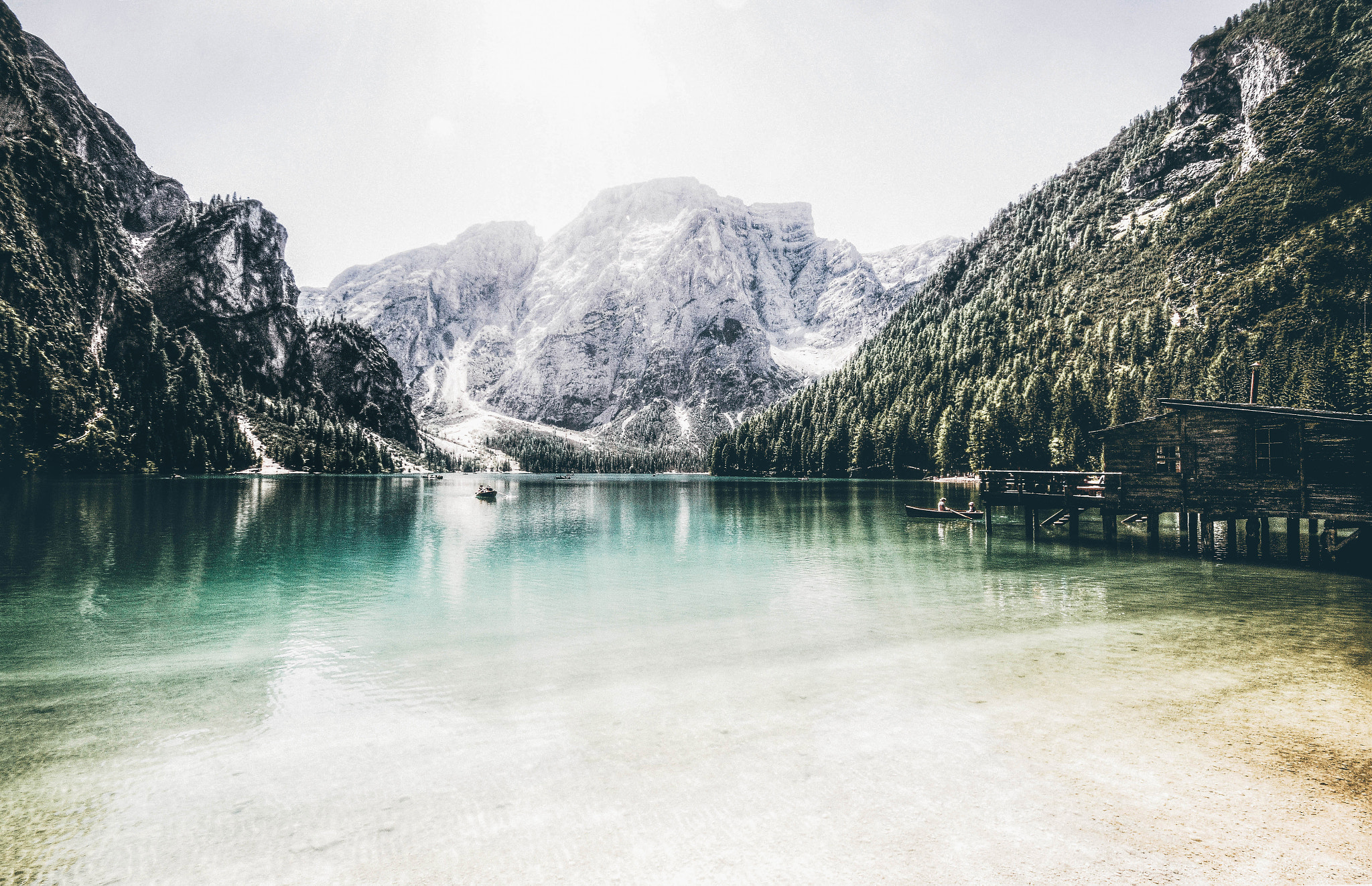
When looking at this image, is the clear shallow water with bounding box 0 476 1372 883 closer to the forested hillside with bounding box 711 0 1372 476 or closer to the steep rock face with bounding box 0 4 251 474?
the forested hillside with bounding box 711 0 1372 476

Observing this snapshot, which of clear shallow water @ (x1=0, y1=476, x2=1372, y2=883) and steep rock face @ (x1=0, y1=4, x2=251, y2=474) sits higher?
steep rock face @ (x1=0, y1=4, x2=251, y2=474)

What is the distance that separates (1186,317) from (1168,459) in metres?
139

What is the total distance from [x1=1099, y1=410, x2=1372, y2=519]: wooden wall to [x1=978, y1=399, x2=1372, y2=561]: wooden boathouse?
0.04m

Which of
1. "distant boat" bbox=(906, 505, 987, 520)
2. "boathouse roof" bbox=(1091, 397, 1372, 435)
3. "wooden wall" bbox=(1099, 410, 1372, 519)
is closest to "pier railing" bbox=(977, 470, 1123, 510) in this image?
"wooden wall" bbox=(1099, 410, 1372, 519)

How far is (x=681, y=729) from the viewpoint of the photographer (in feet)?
45.3

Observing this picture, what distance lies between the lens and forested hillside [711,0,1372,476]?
377ft

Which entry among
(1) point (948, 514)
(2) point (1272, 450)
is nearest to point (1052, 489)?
(1) point (948, 514)

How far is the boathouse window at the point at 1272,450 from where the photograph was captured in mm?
36531

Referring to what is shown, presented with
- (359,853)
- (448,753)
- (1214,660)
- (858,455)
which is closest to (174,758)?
(448,753)

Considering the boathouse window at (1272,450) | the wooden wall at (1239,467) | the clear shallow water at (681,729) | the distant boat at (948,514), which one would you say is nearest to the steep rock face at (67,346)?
the clear shallow water at (681,729)

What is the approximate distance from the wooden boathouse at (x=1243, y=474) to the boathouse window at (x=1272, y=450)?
0.04m

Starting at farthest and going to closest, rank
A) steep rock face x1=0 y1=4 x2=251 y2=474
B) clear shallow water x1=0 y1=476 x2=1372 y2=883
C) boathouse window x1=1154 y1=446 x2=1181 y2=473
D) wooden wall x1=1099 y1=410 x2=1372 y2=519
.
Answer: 1. steep rock face x1=0 y1=4 x2=251 y2=474
2. boathouse window x1=1154 y1=446 x2=1181 y2=473
3. wooden wall x1=1099 y1=410 x2=1372 y2=519
4. clear shallow water x1=0 y1=476 x2=1372 y2=883

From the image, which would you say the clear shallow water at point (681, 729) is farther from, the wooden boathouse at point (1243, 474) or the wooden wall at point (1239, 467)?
the wooden boathouse at point (1243, 474)

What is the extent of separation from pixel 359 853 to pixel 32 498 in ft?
353
